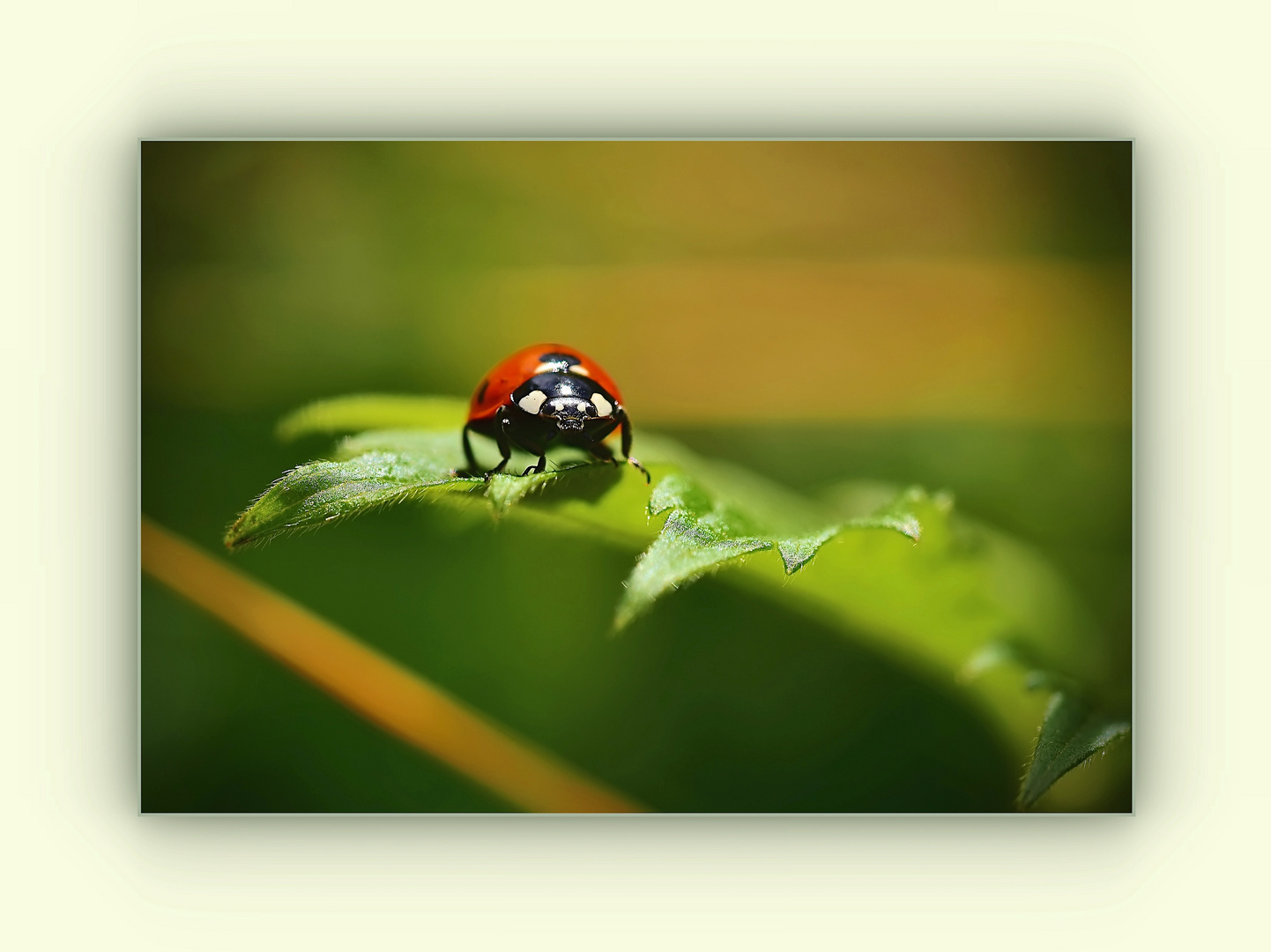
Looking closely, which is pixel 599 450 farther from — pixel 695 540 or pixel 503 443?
pixel 695 540

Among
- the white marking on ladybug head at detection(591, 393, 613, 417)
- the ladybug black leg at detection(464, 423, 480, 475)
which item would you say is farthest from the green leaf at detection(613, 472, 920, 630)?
the ladybug black leg at detection(464, 423, 480, 475)

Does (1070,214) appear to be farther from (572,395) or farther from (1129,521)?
(572,395)

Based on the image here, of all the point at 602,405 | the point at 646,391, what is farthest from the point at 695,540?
the point at 646,391

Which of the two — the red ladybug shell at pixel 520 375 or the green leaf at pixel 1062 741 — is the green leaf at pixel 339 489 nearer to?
the red ladybug shell at pixel 520 375

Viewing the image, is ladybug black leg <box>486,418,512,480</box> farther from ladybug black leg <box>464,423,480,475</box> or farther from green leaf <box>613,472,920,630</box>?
green leaf <box>613,472,920,630</box>

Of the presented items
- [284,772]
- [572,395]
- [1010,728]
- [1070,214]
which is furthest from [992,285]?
[284,772]
